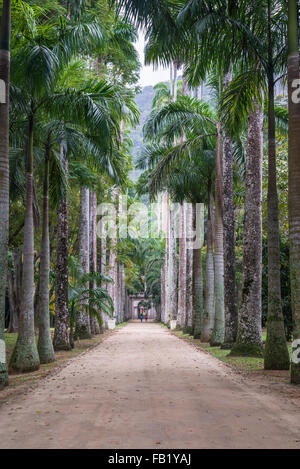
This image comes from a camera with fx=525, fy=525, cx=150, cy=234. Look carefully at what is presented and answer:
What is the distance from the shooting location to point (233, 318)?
17078mm

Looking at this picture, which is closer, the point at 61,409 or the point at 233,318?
the point at 61,409

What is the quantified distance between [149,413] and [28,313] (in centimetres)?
679

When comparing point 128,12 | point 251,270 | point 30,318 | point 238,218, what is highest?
point 128,12

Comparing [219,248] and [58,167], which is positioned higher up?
[58,167]

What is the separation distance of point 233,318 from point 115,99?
8.04 meters

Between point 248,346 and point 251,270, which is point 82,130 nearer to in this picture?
point 251,270

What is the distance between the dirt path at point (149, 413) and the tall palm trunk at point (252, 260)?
11.2 feet

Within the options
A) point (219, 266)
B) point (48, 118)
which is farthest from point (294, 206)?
point (219, 266)

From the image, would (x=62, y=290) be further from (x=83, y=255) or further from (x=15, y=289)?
(x=15, y=289)

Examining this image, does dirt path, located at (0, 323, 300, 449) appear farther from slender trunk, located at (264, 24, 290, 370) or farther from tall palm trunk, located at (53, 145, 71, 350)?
tall palm trunk, located at (53, 145, 71, 350)

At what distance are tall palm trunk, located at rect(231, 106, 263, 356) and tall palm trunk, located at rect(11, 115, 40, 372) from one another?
5495 mm

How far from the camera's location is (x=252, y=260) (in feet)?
47.5

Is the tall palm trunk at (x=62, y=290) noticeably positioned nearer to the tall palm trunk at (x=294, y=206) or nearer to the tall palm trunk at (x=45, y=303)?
the tall palm trunk at (x=45, y=303)
